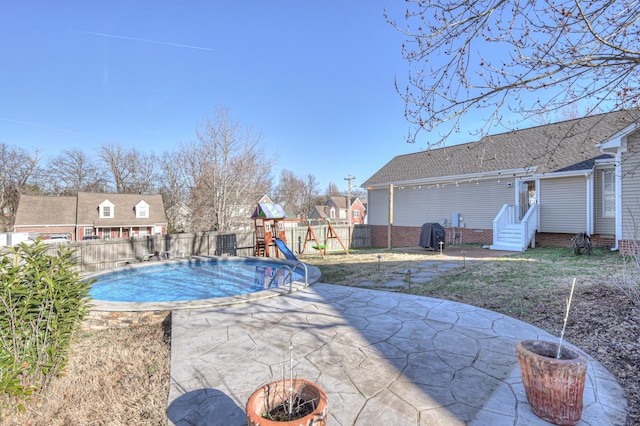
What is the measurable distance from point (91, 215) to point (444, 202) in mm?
26873

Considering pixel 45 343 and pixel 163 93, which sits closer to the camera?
pixel 45 343

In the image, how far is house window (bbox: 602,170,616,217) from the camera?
10977 mm

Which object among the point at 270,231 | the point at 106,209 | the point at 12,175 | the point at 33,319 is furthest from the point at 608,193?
the point at 12,175

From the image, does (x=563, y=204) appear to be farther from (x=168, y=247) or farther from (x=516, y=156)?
(x=168, y=247)

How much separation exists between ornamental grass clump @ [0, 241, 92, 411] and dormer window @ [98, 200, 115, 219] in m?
25.8

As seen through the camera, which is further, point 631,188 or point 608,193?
point 608,193

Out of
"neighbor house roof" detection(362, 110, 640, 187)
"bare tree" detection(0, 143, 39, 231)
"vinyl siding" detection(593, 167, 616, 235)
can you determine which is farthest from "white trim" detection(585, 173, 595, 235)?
"bare tree" detection(0, 143, 39, 231)

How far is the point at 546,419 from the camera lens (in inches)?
87.7

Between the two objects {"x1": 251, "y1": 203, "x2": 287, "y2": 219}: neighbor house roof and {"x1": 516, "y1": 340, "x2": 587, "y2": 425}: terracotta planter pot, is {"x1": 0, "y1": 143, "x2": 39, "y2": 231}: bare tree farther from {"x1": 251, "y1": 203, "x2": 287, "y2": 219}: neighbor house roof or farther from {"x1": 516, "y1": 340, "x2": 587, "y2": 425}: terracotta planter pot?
{"x1": 516, "y1": 340, "x2": 587, "y2": 425}: terracotta planter pot

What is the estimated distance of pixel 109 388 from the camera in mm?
3004

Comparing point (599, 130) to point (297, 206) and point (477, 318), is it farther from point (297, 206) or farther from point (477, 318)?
point (297, 206)

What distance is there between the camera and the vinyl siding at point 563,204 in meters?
11.6

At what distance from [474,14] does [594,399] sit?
12.8ft

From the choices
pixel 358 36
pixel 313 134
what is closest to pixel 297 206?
pixel 313 134
